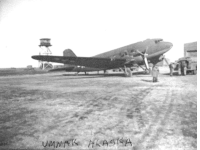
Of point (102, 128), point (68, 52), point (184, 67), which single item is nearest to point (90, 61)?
point (68, 52)

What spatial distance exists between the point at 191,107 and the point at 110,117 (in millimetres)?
3235

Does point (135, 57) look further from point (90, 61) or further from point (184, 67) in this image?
point (184, 67)

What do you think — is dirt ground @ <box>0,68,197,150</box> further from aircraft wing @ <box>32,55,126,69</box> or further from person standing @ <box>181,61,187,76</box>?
person standing @ <box>181,61,187,76</box>

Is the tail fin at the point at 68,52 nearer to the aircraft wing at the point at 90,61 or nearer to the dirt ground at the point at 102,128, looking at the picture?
the aircraft wing at the point at 90,61

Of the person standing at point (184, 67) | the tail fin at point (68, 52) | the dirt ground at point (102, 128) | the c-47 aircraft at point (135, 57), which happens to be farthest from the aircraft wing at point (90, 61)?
the dirt ground at point (102, 128)

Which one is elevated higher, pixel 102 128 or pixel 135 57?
pixel 135 57

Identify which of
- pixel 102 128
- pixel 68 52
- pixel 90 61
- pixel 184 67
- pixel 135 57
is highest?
pixel 68 52

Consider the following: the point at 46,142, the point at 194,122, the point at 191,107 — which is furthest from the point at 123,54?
the point at 46,142

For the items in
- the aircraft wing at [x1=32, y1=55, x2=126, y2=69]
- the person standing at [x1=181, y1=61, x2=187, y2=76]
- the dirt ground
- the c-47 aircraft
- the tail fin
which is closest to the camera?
the dirt ground

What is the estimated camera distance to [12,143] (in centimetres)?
325

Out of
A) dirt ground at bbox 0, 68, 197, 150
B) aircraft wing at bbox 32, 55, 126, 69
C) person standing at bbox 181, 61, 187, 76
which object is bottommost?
dirt ground at bbox 0, 68, 197, 150

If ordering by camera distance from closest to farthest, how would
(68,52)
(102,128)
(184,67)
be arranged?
(102,128)
(184,67)
(68,52)

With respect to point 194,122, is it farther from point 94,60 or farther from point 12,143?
point 94,60

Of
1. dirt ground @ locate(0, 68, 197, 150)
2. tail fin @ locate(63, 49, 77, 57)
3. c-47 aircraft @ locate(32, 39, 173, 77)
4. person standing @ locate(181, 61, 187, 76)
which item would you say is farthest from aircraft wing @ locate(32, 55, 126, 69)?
dirt ground @ locate(0, 68, 197, 150)
